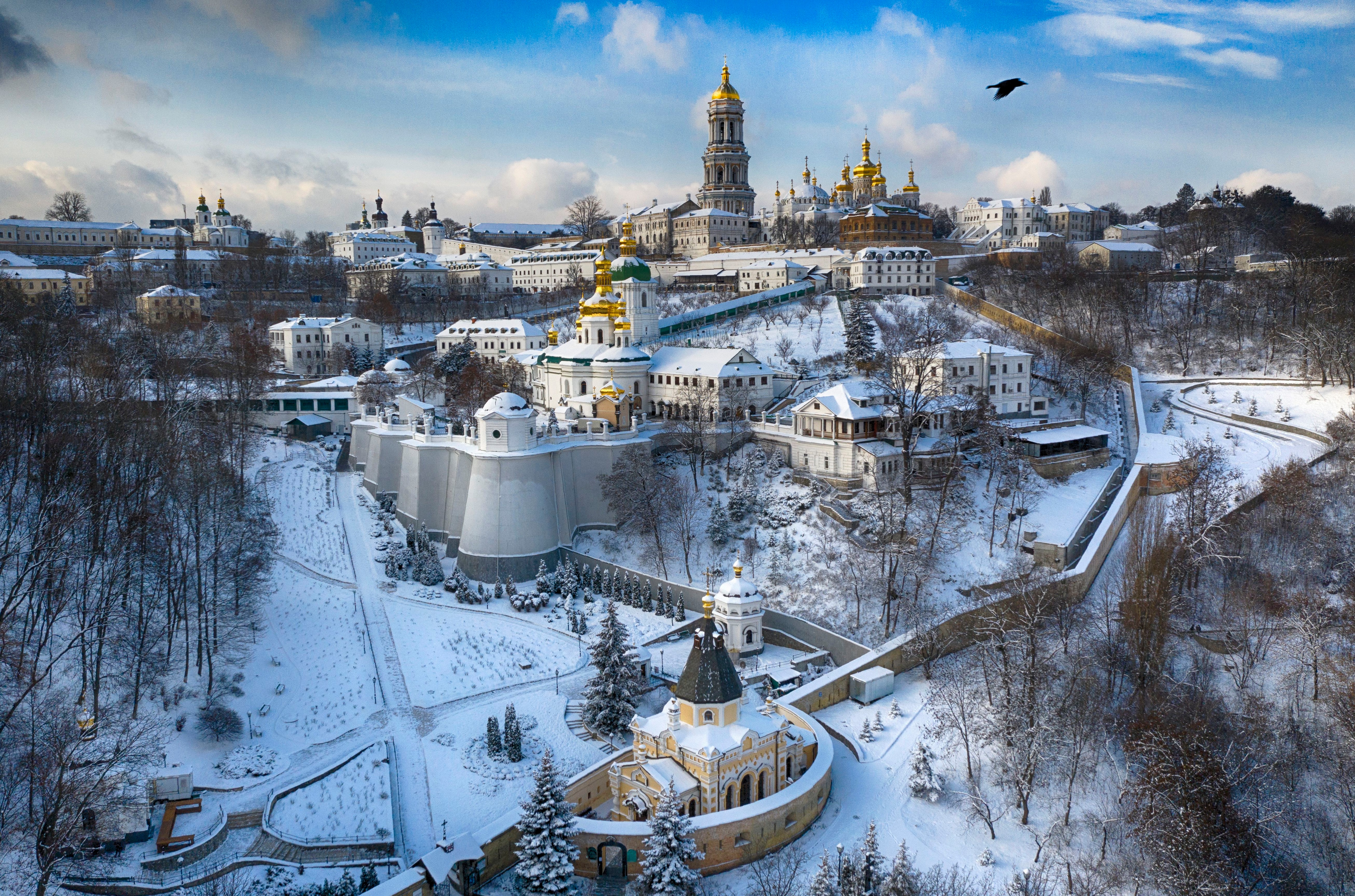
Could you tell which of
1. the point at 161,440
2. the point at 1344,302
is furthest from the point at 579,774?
the point at 1344,302

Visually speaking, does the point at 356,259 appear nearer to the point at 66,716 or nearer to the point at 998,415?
the point at 998,415

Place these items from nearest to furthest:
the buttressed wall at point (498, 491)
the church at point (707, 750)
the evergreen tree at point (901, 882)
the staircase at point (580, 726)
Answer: the evergreen tree at point (901, 882)
the church at point (707, 750)
the staircase at point (580, 726)
the buttressed wall at point (498, 491)

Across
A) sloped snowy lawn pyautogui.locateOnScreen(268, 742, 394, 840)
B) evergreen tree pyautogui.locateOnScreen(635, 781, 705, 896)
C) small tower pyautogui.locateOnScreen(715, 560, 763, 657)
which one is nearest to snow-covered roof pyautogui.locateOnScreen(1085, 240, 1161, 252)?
small tower pyautogui.locateOnScreen(715, 560, 763, 657)

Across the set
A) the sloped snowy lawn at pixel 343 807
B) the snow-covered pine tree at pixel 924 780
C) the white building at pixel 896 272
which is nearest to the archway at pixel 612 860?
the sloped snowy lawn at pixel 343 807

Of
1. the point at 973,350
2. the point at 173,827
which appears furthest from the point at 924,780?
the point at 973,350

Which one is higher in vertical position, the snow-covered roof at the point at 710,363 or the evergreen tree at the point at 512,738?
the snow-covered roof at the point at 710,363

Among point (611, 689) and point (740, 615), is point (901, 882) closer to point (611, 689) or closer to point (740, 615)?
point (611, 689)

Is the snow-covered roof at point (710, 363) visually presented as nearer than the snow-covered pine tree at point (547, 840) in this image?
A: No

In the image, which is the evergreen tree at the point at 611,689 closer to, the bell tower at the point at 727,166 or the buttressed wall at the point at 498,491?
the buttressed wall at the point at 498,491
